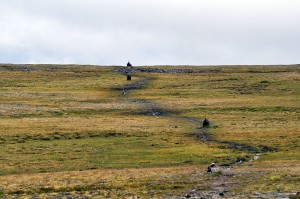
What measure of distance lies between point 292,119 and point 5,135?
126ft

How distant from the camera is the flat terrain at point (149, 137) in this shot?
1613 inches

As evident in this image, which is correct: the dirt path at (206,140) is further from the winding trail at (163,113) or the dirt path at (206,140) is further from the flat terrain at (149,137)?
the flat terrain at (149,137)

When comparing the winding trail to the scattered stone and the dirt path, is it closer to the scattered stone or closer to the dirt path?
the dirt path

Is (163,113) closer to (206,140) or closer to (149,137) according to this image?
(149,137)

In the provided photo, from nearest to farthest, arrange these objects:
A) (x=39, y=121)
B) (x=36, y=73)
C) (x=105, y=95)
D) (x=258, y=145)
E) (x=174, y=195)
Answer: (x=174, y=195), (x=258, y=145), (x=39, y=121), (x=105, y=95), (x=36, y=73)

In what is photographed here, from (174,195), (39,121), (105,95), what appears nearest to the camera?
(174,195)

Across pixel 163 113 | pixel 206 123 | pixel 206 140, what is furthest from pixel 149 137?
pixel 163 113

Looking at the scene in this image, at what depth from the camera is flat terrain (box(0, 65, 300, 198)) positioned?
41.0m

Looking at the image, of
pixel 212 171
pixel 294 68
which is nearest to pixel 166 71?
pixel 294 68

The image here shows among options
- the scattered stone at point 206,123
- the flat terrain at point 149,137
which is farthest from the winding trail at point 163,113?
the scattered stone at point 206,123

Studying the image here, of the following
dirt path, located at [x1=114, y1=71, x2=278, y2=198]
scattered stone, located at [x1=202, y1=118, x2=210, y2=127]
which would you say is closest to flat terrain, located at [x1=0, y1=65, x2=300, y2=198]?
dirt path, located at [x1=114, y1=71, x2=278, y2=198]

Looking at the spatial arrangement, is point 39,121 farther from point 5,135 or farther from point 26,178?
point 26,178

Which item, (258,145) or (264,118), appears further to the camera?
(264,118)

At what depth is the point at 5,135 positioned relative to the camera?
231ft
